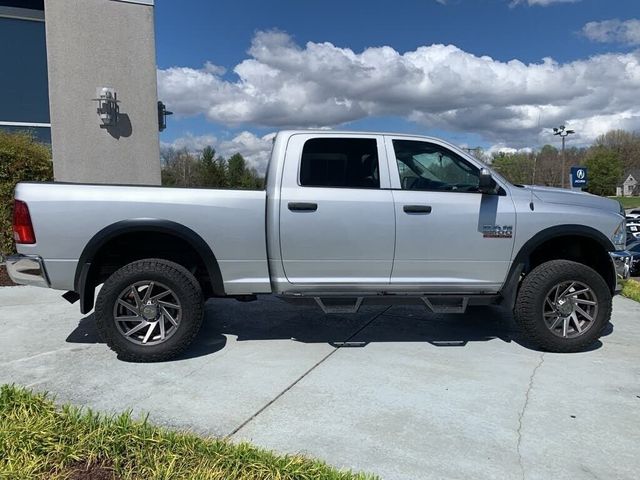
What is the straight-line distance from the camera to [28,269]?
13.4 ft

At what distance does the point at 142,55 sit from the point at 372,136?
775cm

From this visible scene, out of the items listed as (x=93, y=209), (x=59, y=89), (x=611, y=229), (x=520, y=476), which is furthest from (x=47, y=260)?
(x=59, y=89)

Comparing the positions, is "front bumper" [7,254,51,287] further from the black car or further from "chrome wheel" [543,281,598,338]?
the black car

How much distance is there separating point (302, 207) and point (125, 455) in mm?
2342

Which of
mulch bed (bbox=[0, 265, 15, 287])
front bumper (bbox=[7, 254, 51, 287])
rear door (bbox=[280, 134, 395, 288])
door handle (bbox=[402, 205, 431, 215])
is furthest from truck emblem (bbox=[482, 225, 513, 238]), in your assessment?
mulch bed (bbox=[0, 265, 15, 287])

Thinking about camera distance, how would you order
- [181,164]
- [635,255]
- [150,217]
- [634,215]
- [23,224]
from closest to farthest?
[23,224] < [150,217] < [635,255] < [181,164] < [634,215]

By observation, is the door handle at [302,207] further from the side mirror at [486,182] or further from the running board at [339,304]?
the side mirror at [486,182]

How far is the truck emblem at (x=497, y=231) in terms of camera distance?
14.7 feet

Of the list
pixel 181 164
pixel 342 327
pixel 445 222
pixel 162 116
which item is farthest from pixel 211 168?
pixel 445 222

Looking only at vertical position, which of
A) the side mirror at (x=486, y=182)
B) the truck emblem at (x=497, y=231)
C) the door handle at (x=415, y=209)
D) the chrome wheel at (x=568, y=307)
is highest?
the side mirror at (x=486, y=182)

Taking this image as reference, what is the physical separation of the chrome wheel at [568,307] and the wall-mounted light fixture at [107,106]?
886 centimetres

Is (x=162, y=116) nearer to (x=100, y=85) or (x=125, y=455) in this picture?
(x=100, y=85)

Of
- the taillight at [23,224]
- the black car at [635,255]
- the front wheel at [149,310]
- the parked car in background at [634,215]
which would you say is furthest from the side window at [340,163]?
the parked car in background at [634,215]

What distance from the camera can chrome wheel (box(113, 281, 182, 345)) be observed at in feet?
13.8
